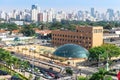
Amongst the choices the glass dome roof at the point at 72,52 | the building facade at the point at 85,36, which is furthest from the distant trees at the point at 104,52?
the building facade at the point at 85,36

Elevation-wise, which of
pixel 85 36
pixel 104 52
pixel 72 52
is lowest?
pixel 72 52

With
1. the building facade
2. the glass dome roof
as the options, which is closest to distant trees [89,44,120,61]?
the glass dome roof

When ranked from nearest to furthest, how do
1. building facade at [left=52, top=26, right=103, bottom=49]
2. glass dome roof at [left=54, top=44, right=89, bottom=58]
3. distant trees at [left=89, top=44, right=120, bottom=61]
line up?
distant trees at [left=89, top=44, right=120, bottom=61]
glass dome roof at [left=54, top=44, right=89, bottom=58]
building facade at [left=52, top=26, right=103, bottom=49]

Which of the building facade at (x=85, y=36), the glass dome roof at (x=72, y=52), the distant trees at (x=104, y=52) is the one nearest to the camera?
the distant trees at (x=104, y=52)

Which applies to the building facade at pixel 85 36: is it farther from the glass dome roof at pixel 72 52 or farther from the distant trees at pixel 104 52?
the distant trees at pixel 104 52

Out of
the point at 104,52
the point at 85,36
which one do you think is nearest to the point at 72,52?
the point at 104,52

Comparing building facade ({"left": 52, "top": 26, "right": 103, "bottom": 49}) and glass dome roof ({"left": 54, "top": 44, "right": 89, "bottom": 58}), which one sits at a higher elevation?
building facade ({"left": 52, "top": 26, "right": 103, "bottom": 49})

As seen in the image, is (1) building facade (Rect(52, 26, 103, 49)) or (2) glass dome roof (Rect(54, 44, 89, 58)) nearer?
(2) glass dome roof (Rect(54, 44, 89, 58))

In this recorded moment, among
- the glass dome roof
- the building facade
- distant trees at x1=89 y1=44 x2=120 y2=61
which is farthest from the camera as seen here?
the building facade

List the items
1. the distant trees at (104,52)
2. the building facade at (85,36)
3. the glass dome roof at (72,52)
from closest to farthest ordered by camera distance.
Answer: the distant trees at (104,52)
the glass dome roof at (72,52)
the building facade at (85,36)

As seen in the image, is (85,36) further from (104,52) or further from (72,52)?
(104,52)

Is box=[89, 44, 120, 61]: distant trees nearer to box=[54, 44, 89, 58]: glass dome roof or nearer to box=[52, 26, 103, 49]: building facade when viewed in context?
box=[54, 44, 89, 58]: glass dome roof

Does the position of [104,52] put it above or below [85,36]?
below

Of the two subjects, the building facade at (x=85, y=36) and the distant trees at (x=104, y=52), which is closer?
the distant trees at (x=104, y=52)
